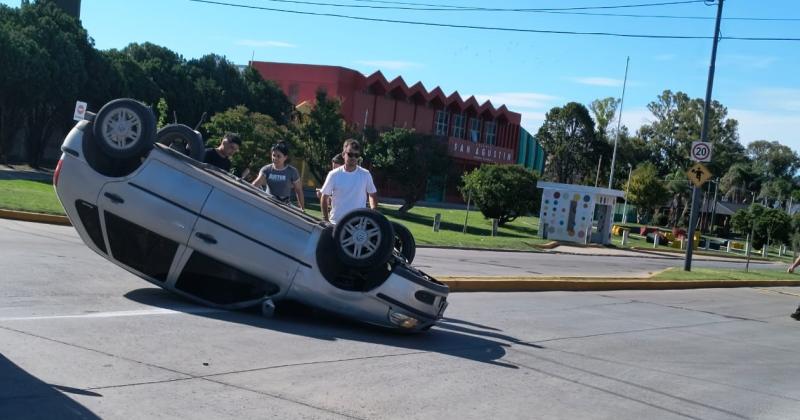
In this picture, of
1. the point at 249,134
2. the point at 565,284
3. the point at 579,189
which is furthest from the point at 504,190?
the point at 565,284

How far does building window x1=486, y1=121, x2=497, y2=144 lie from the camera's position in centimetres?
7275

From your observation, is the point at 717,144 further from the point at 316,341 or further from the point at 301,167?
the point at 316,341

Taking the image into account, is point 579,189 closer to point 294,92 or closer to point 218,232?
point 294,92

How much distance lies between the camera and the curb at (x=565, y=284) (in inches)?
524

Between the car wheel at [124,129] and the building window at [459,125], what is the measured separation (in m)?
62.1

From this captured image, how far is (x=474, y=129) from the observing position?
71.4m

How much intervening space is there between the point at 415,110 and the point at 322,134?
79.6ft

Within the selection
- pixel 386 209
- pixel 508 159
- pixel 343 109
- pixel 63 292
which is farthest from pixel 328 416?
pixel 508 159

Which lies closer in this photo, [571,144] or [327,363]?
[327,363]

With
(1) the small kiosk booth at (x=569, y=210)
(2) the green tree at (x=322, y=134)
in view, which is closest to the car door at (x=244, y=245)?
(1) the small kiosk booth at (x=569, y=210)

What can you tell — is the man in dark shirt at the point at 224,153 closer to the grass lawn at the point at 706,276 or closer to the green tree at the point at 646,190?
the grass lawn at the point at 706,276

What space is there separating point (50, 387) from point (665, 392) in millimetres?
4976

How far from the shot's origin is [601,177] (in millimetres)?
84688

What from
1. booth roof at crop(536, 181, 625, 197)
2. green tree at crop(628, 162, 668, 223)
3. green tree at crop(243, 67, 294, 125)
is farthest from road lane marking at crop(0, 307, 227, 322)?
green tree at crop(628, 162, 668, 223)
